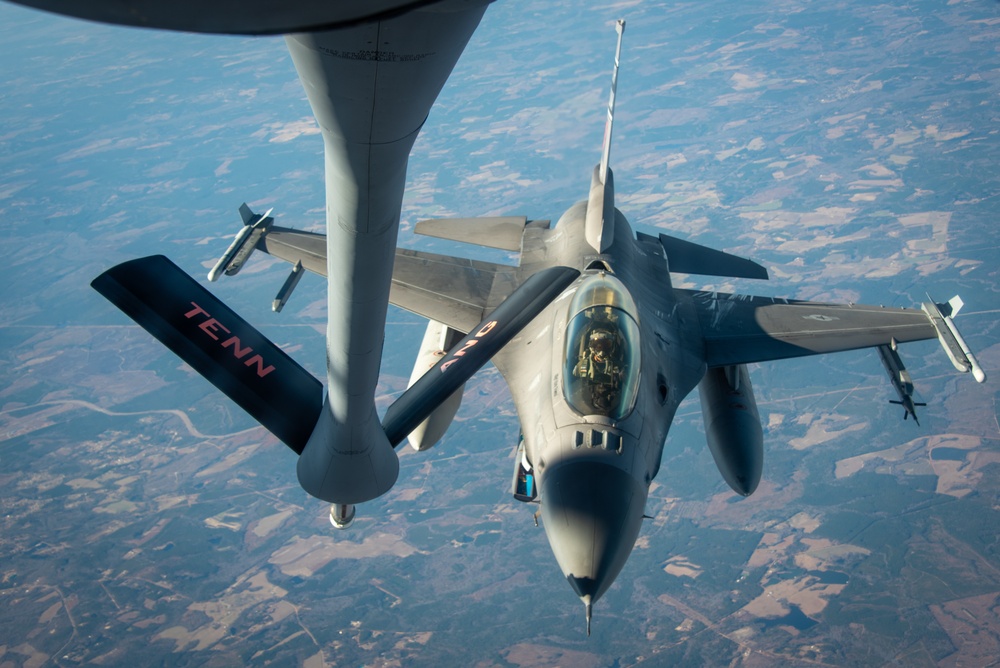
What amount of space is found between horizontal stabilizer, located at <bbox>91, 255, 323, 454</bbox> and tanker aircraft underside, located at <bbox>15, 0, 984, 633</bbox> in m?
0.03

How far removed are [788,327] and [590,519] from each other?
41.2ft

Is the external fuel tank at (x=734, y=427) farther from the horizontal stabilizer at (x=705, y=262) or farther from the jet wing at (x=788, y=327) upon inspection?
the horizontal stabilizer at (x=705, y=262)

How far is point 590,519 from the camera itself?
15328 mm

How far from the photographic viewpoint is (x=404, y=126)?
555 centimetres

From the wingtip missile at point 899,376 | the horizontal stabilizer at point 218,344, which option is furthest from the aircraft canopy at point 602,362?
the wingtip missile at point 899,376

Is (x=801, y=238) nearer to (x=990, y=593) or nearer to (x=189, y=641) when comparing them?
(x=990, y=593)

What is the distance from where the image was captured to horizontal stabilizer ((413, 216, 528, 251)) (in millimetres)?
27609

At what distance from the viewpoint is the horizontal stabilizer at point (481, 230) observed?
27609 mm

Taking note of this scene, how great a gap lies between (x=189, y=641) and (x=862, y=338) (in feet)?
360

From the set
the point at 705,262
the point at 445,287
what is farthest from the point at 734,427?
the point at 445,287

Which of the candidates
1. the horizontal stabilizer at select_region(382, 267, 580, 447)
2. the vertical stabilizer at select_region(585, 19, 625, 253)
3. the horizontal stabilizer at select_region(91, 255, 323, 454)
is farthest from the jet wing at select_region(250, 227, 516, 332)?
the horizontal stabilizer at select_region(382, 267, 580, 447)

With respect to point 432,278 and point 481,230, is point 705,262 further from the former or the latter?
point 432,278

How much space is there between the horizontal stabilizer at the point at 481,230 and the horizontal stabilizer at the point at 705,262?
548 cm

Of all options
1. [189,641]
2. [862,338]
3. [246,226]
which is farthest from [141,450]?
[862,338]
